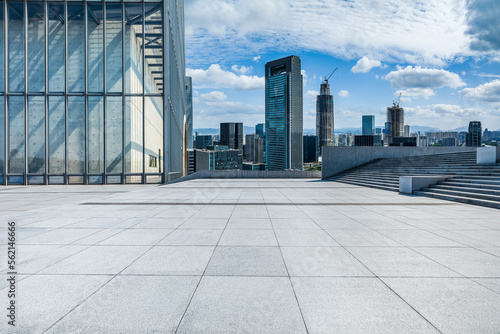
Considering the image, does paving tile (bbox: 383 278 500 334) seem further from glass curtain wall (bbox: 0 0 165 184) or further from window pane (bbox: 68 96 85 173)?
window pane (bbox: 68 96 85 173)

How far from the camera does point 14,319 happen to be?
11.4 ft

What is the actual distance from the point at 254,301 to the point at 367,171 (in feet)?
79.6

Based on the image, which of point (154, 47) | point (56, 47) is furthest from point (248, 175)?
point (56, 47)

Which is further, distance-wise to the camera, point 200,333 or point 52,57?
point 52,57

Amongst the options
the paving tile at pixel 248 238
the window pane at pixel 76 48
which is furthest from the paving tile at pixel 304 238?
the window pane at pixel 76 48

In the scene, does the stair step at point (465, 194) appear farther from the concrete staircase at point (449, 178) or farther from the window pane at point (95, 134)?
the window pane at point (95, 134)

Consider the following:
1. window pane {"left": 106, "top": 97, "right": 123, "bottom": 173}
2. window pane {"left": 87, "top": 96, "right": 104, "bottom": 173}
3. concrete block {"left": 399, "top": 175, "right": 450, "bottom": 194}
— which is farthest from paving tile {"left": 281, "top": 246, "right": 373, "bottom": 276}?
window pane {"left": 87, "top": 96, "right": 104, "bottom": 173}

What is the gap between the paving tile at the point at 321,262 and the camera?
15.9ft

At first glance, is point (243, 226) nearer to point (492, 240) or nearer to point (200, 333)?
point (200, 333)

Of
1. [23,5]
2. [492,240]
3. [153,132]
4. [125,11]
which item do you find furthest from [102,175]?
[492,240]

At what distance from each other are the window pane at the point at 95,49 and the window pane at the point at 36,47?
4247 millimetres

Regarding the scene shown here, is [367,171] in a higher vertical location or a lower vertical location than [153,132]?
lower

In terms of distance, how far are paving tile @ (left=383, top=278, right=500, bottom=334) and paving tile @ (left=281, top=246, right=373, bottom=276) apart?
64cm

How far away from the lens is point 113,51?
24.9 m
